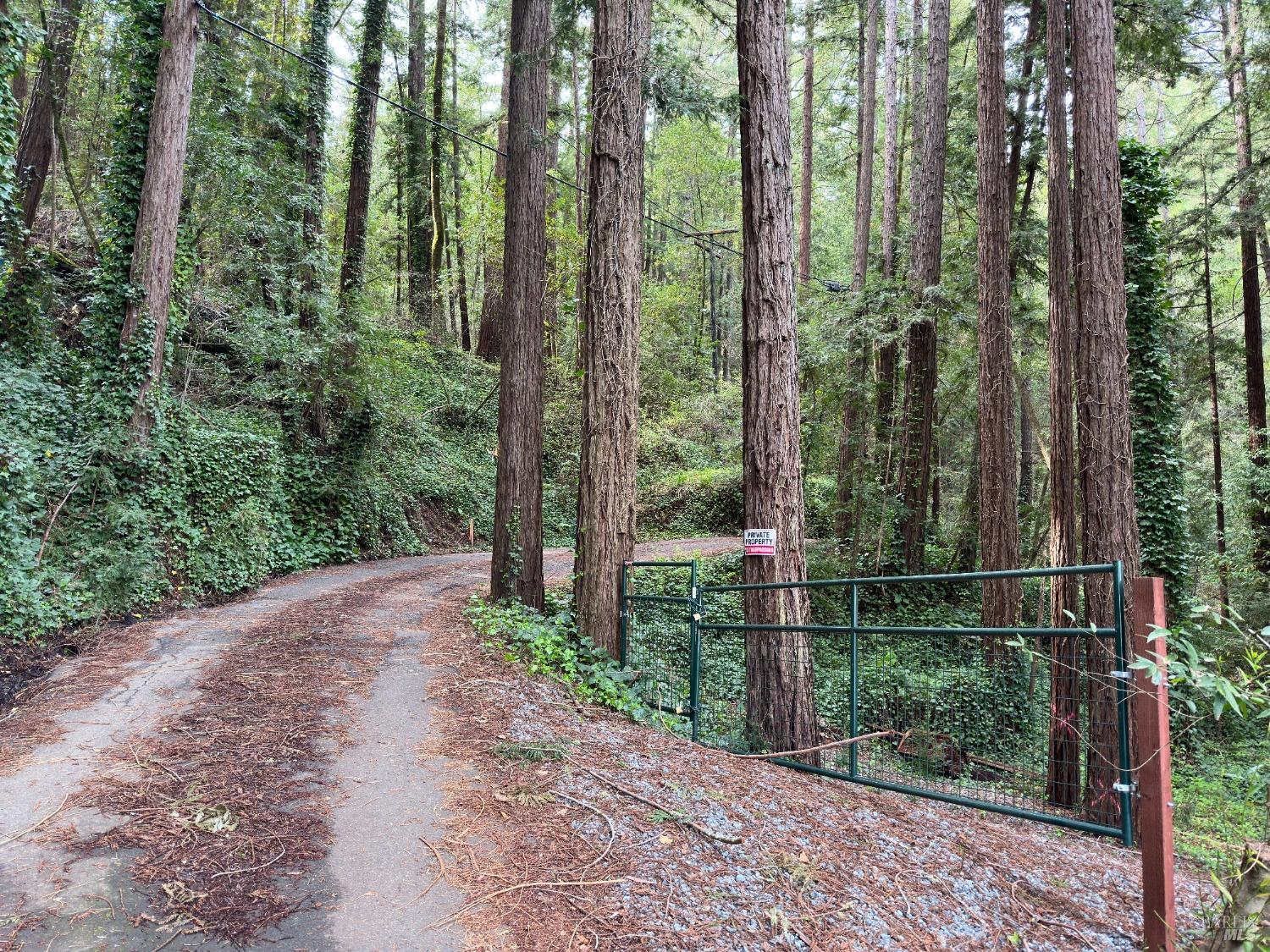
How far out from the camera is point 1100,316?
6.43 metres

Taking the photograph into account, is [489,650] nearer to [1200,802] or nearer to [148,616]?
[148,616]

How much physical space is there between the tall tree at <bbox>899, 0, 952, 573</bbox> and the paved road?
404 inches

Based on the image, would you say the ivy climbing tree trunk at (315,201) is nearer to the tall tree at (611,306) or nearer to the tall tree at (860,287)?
the tall tree at (611,306)

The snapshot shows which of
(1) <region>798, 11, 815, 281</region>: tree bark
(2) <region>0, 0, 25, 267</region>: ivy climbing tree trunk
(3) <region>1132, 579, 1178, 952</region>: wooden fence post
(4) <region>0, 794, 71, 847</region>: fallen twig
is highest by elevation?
(1) <region>798, 11, 815, 281</region>: tree bark

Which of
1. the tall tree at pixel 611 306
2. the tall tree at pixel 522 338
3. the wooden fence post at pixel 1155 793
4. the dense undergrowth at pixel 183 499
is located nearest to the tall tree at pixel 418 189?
the dense undergrowth at pixel 183 499

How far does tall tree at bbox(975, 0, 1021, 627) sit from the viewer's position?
9227mm

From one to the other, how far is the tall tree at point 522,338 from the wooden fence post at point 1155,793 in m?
6.61

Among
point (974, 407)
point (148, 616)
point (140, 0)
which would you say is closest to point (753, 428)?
point (148, 616)

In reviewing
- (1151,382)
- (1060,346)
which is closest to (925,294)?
(1151,382)

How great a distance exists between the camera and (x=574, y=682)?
6.13 metres

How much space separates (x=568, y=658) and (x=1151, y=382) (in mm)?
9049

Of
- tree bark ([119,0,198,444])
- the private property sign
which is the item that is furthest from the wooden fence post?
tree bark ([119,0,198,444])

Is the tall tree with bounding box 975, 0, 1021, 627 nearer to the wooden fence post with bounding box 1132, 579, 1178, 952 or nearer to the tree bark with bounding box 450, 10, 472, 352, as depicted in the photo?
the wooden fence post with bounding box 1132, 579, 1178, 952

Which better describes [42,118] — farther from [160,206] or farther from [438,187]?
[438,187]
